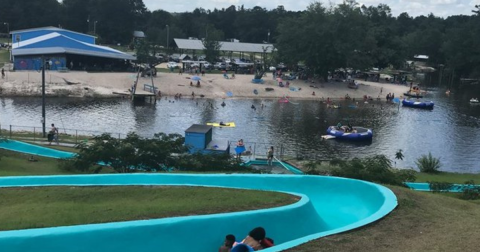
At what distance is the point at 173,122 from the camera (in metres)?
50.9

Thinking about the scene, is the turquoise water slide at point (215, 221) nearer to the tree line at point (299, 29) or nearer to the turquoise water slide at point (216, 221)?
the turquoise water slide at point (216, 221)

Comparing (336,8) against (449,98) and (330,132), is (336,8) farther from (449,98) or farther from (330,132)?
(330,132)

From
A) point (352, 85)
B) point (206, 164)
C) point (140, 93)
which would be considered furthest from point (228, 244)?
point (352, 85)

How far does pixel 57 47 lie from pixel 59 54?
1.23m

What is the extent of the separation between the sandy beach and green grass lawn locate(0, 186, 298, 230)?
5282 cm

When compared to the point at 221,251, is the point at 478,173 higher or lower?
lower

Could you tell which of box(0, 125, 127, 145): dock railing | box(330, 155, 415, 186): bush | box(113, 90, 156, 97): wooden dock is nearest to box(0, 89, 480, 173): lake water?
box(0, 125, 127, 145): dock railing

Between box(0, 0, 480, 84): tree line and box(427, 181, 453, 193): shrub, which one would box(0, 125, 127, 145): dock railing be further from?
box(0, 0, 480, 84): tree line

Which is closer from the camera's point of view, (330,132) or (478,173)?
(478,173)

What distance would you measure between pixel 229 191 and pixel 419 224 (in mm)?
5579

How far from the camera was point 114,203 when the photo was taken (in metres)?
13.6

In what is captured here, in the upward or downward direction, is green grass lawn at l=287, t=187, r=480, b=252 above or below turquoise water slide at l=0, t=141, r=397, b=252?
above

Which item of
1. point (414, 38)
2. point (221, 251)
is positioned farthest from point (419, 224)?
point (414, 38)

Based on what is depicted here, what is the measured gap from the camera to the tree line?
8475 cm
